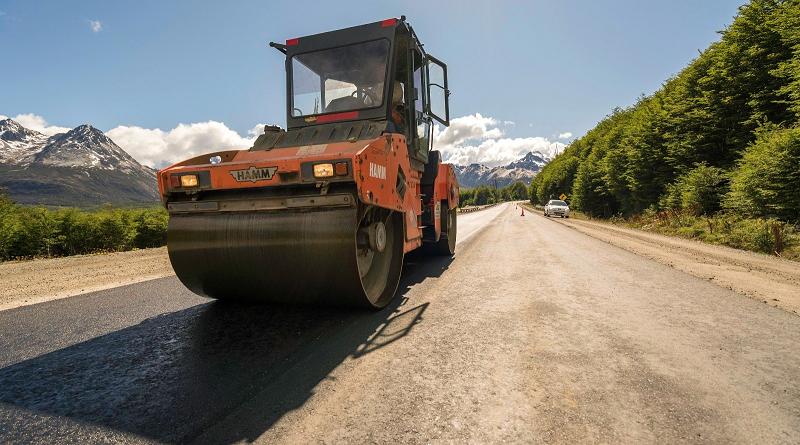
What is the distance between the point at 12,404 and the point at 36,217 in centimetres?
1283

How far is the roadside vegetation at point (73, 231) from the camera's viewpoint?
1108cm

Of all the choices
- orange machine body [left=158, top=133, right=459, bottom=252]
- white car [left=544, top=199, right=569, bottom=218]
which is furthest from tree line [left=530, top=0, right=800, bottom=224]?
orange machine body [left=158, top=133, right=459, bottom=252]

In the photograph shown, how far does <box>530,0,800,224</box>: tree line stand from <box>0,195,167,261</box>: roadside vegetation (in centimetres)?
2096

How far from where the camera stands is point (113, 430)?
2094mm

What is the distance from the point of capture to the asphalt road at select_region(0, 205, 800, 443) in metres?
2.11

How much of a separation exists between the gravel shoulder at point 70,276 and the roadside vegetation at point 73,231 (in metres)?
2.90

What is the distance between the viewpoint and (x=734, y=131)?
1733 centimetres

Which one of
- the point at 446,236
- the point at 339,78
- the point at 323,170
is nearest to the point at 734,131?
the point at 446,236

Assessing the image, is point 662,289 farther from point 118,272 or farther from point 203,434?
point 118,272

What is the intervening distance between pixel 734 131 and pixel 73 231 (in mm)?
25917

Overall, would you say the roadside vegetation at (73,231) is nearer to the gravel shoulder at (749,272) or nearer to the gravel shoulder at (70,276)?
the gravel shoulder at (70,276)

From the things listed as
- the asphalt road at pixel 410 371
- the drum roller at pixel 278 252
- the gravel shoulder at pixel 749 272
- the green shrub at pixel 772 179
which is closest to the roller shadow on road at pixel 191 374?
the asphalt road at pixel 410 371

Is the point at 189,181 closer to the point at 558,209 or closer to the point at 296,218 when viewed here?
the point at 296,218

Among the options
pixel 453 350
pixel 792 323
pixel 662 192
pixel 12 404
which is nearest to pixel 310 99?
pixel 453 350
